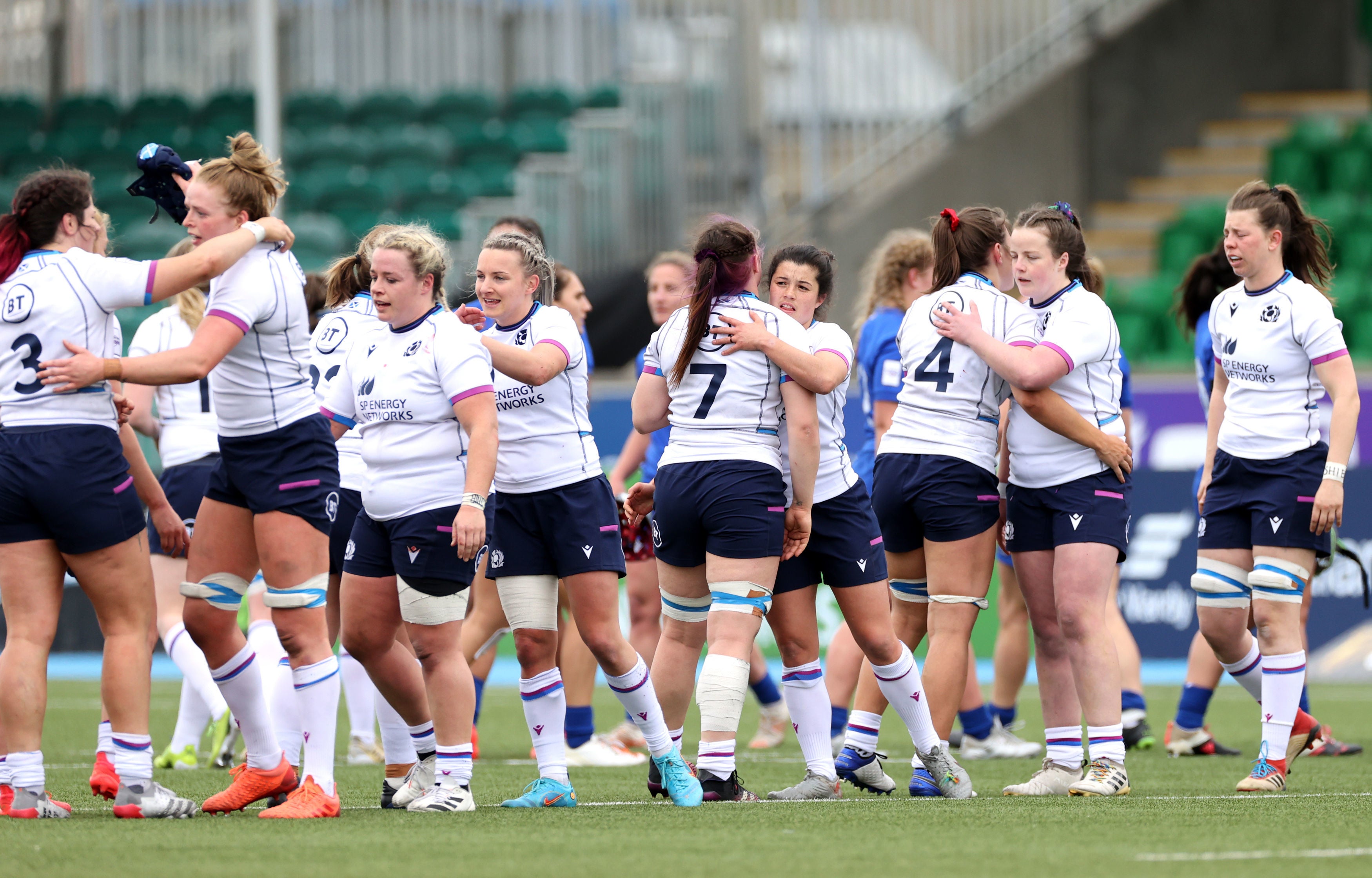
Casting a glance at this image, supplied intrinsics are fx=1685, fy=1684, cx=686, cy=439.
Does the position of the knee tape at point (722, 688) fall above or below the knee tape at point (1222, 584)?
below

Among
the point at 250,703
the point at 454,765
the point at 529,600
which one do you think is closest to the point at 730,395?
the point at 529,600

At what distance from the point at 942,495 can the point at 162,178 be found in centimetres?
271

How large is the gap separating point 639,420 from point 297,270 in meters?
1.20

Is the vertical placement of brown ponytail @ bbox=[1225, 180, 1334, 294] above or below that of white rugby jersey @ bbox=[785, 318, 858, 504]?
above

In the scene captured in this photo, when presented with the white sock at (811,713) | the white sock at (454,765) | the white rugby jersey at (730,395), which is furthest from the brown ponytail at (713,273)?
the white sock at (454,765)

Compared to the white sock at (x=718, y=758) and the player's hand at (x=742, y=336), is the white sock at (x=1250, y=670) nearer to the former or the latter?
the white sock at (x=718, y=758)

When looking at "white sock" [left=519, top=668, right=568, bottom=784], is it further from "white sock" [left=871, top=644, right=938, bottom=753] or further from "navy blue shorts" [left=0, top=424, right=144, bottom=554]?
"navy blue shorts" [left=0, top=424, right=144, bottom=554]

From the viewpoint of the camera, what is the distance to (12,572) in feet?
16.6

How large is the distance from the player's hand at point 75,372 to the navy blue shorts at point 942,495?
2543 mm

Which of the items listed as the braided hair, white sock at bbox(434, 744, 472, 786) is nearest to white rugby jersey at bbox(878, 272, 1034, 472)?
white sock at bbox(434, 744, 472, 786)

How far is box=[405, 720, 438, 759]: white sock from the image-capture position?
18.2 feet

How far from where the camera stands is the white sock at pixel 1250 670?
6340 mm

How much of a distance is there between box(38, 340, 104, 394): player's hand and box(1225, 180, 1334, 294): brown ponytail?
12.3ft

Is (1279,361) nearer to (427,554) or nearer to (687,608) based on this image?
(687,608)
